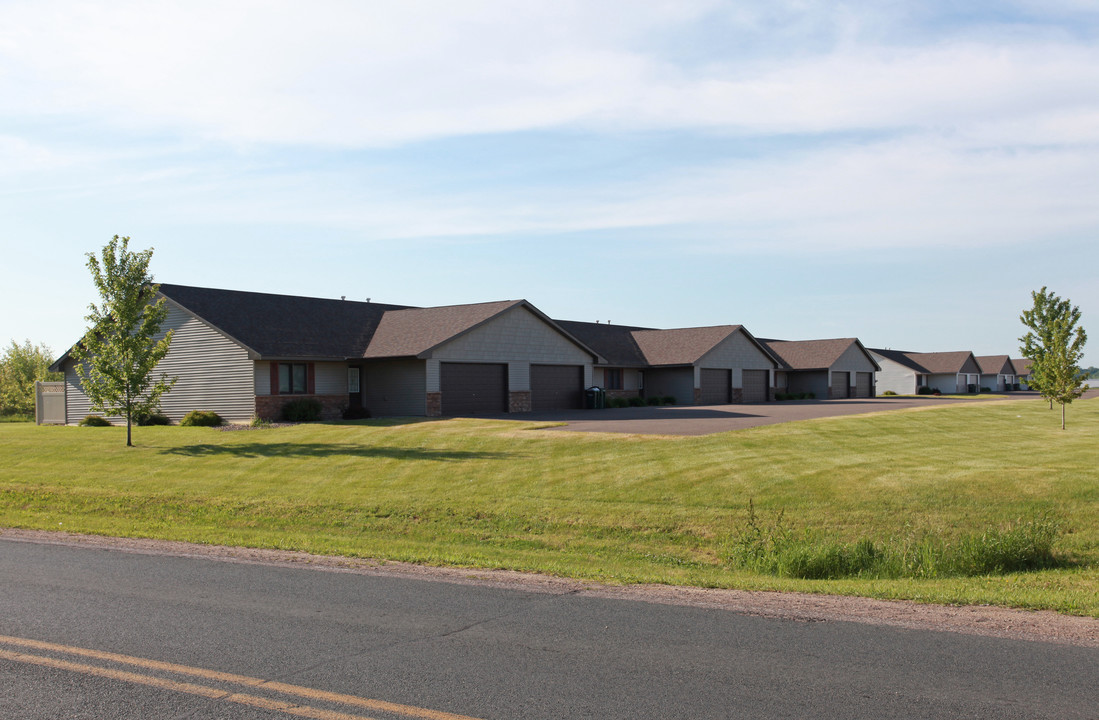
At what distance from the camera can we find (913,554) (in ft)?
40.1

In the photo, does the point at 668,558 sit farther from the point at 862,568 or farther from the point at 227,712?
the point at 227,712

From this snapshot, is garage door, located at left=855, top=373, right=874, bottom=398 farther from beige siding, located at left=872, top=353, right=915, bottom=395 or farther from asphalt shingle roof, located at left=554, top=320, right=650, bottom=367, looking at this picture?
asphalt shingle roof, located at left=554, top=320, right=650, bottom=367

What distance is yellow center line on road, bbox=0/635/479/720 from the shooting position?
18.1 feet

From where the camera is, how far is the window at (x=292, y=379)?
3338cm

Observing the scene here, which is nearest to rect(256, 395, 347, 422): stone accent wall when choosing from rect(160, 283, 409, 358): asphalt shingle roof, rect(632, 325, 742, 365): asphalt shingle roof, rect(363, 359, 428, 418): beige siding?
rect(363, 359, 428, 418): beige siding

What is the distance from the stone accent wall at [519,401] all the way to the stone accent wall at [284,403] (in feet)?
23.6

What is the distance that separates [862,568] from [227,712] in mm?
9199

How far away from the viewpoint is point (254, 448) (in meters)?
24.5

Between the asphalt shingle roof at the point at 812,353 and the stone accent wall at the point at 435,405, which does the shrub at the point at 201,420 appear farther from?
the asphalt shingle roof at the point at 812,353

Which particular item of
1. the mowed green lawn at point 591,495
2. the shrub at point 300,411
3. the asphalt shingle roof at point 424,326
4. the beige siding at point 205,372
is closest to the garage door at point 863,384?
the asphalt shingle roof at point 424,326

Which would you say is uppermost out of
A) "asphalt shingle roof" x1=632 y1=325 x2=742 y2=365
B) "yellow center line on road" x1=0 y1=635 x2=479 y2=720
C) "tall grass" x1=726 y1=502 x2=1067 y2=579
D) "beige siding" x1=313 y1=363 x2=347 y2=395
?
"asphalt shingle roof" x1=632 y1=325 x2=742 y2=365

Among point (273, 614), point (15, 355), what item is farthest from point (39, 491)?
point (15, 355)

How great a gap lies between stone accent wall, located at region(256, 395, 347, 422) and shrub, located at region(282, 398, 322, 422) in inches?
9.6

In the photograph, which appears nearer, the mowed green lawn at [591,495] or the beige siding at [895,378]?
the mowed green lawn at [591,495]
